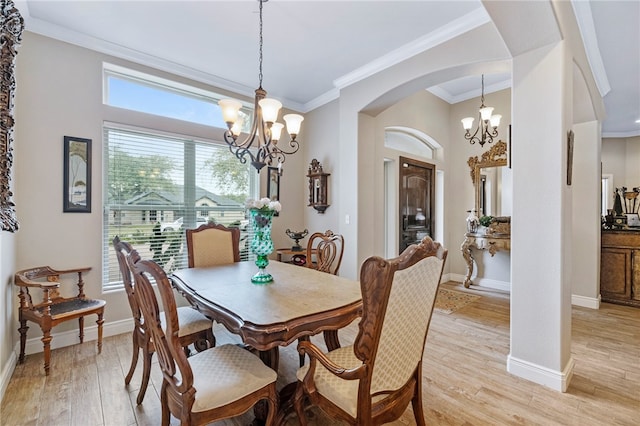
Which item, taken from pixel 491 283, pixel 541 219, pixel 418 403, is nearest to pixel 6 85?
pixel 418 403

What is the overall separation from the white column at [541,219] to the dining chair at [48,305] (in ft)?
11.4

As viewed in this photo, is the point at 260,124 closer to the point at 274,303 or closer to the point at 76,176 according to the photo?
the point at 274,303

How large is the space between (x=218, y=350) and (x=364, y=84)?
3164 millimetres

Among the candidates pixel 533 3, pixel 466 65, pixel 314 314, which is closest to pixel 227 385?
pixel 314 314

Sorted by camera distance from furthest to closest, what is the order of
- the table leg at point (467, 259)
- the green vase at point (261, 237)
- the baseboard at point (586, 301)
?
1. the table leg at point (467, 259)
2. the baseboard at point (586, 301)
3. the green vase at point (261, 237)

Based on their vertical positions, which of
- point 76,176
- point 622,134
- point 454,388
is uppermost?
point 622,134

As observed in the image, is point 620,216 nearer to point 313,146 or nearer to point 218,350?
point 313,146

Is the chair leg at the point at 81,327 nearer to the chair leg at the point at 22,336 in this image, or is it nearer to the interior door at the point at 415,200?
the chair leg at the point at 22,336

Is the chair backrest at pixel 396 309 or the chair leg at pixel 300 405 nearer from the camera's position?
the chair backrest at pixel 396 309

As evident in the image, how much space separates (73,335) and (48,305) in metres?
0.68

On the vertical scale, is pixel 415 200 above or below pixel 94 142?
below

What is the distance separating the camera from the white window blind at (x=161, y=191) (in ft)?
10.2

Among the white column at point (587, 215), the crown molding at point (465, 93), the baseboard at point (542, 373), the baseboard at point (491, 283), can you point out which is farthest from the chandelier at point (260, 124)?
the baseboard at point (491, 283)

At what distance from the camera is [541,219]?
2.16 metres
